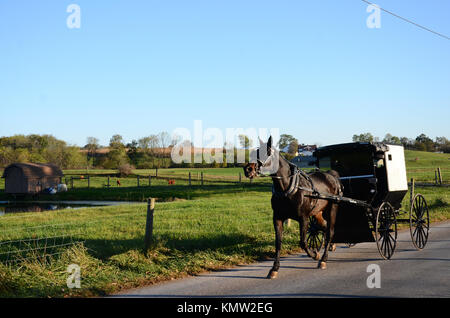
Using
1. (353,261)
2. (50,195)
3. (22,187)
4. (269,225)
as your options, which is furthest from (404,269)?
(22,187)

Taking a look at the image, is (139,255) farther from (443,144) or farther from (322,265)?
(443,144)

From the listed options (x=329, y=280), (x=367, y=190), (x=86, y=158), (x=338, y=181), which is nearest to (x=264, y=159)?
(x=329, y=280)

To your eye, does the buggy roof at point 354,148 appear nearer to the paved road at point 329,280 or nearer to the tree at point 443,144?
the paved road at point 329,280

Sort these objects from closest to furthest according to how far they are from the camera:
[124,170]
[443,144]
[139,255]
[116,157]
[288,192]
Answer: [288,192] → [139,255] → [124,170] → [116,157] → [443,144]

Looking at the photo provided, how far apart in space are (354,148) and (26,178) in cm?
4233

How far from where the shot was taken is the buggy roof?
9531mm

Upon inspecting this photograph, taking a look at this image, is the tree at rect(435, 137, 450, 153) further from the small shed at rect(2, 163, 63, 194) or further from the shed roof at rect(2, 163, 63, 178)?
the small shed at rect(2, 163, 63, 194)

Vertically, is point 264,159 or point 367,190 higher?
point 264,159

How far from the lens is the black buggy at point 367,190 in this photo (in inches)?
363

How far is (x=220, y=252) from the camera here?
941cm

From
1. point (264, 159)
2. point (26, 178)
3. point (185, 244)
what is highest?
point (264, 159)

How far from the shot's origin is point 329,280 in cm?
713

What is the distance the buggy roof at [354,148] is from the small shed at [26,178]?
41.5 meters

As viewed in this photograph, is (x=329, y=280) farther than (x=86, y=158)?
No
